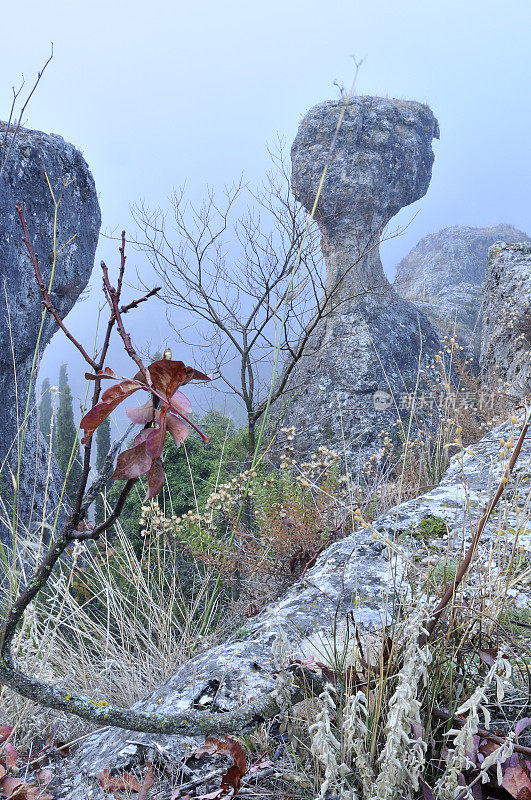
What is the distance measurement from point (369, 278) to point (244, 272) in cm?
1003

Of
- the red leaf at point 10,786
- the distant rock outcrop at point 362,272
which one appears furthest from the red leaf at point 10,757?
the distant rock outcrop at point 362,272

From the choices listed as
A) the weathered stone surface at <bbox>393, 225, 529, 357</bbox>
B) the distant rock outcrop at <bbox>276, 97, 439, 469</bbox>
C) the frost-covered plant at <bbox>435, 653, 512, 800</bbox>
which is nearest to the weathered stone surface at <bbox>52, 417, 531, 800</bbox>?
the frost-covered plant at <bbox>435, 653, 512, 800</bbox>

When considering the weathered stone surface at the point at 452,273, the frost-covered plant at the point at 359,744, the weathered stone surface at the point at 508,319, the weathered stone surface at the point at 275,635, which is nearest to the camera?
the frost-covered plant at the point at 359,744

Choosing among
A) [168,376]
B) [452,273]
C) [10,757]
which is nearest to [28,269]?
[10,757]

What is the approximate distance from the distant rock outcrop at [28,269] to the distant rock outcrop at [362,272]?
752cm

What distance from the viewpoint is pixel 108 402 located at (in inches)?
24.9

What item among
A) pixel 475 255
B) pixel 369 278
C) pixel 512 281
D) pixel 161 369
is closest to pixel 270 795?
pixel 161 369

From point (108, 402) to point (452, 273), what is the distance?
1117 inches

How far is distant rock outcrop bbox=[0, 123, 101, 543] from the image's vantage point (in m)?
4.91

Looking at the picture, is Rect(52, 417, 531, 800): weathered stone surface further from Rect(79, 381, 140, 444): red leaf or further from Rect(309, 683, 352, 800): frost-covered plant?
Rect(79, 381, 140, 444): red leaf

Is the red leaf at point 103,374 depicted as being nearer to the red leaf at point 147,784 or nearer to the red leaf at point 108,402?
the red leaf at point 108,402

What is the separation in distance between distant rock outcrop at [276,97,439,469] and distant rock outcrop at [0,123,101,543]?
7.52 m

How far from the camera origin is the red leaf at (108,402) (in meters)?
0.63

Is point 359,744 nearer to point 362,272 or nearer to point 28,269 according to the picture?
point 28,269
